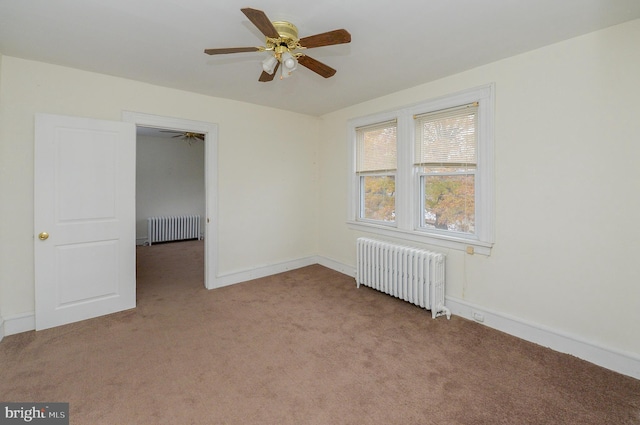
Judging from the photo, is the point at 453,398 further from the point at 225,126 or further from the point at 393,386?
the point at 225,126

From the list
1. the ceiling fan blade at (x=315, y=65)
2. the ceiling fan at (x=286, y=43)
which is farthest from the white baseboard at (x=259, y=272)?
the ceiling fan blade at (x=315, y=65)

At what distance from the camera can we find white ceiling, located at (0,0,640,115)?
1.88 metres

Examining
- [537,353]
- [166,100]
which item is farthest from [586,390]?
[166,100]

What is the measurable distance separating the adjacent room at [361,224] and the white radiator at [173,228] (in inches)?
137

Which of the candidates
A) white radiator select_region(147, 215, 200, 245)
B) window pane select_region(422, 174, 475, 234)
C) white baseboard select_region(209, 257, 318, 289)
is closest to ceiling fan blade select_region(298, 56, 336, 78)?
window pane select_region(422, 174, 475, 234)

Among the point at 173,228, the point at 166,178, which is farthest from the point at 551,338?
the point at 166,178

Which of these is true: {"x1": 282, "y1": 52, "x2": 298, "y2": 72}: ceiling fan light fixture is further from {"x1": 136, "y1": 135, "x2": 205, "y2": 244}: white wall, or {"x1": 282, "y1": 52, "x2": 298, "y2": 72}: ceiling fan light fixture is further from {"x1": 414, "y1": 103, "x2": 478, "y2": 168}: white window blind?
{"x1": 136, "y1": 135, "x2": 205, "y2": 244}: white wall

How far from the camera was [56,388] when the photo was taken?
1.95m

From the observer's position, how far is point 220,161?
12.7 ft

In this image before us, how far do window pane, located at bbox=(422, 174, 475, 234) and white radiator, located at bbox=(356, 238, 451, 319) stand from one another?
15.3 inches

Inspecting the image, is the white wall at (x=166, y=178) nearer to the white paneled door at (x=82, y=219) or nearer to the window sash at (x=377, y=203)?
the white paneled door at (x=82, y=219)

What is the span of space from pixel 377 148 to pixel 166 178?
5.91 meters

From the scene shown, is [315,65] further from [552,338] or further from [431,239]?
[552,338]

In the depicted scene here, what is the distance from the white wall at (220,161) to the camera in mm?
2662
